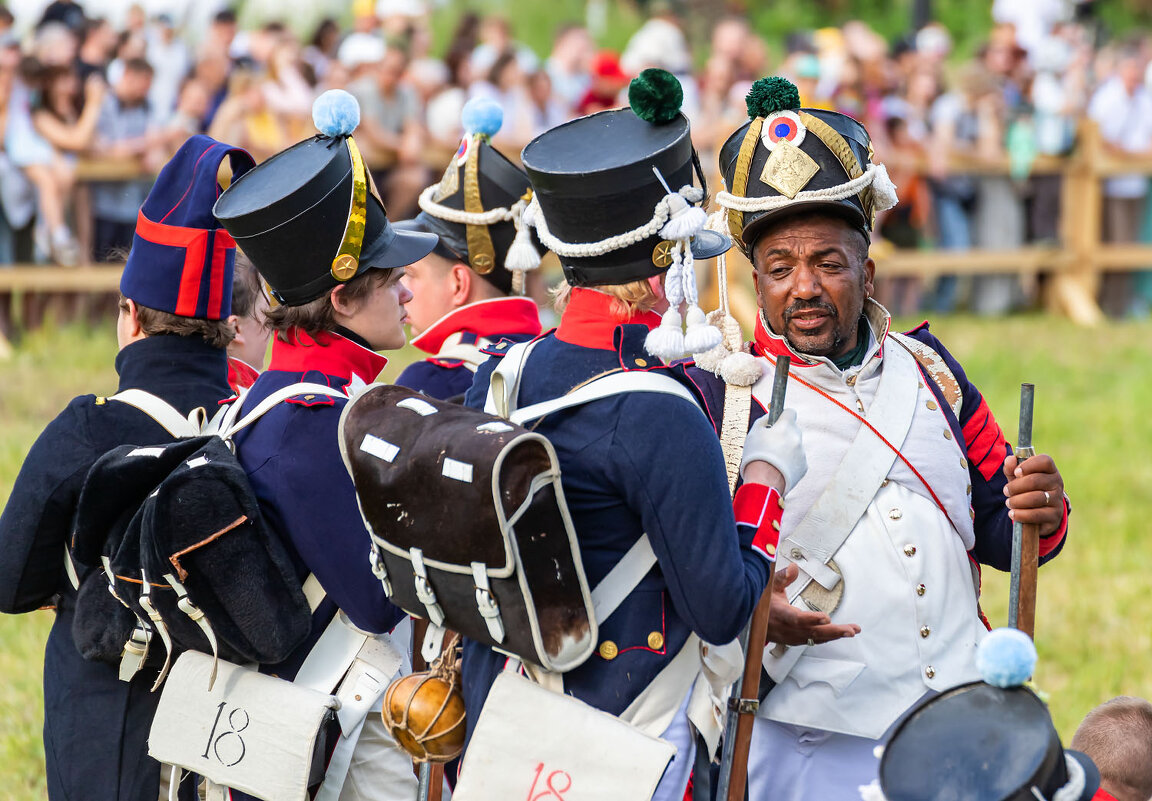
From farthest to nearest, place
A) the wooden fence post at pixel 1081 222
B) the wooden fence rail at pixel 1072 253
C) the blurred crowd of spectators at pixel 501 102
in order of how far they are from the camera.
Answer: the wooden fence post at pixel 1081 222, the wooden fence rail at pixel 1072 253, the blurred crowd of spectators at pixel 501 102

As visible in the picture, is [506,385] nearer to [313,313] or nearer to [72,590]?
[313,313]

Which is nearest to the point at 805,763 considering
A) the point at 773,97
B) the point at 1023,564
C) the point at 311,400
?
the point at 1023,564

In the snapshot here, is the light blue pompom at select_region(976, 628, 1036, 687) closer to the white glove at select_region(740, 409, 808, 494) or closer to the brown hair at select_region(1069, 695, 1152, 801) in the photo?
the white glove at select_region(740, 409, 808, 494)

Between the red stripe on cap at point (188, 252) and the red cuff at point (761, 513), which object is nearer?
the red cuff at point (761, 513)

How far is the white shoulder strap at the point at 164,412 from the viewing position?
3.56 metres

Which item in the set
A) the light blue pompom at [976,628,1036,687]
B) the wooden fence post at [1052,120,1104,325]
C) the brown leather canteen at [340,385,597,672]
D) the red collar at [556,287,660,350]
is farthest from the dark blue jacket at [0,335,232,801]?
the wooden fence post at [1052,120,1104,325]

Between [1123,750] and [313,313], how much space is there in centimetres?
233

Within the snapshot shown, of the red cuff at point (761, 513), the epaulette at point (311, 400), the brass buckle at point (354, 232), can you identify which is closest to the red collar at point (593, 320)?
the red cuff at point (761, 513)

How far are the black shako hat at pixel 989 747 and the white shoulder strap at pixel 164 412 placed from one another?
1.88 m

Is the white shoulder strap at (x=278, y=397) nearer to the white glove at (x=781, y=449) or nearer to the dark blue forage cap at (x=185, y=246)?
the dark blue forage cap at (x=185, y=246)

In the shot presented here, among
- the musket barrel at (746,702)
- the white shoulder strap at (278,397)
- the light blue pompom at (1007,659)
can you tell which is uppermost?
the white shoulder strap at (278,397)

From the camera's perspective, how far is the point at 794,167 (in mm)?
3377

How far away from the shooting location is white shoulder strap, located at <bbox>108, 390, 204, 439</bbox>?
11.7 ft

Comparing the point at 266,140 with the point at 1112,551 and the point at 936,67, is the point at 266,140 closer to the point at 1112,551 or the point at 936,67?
the point at 1112,551
